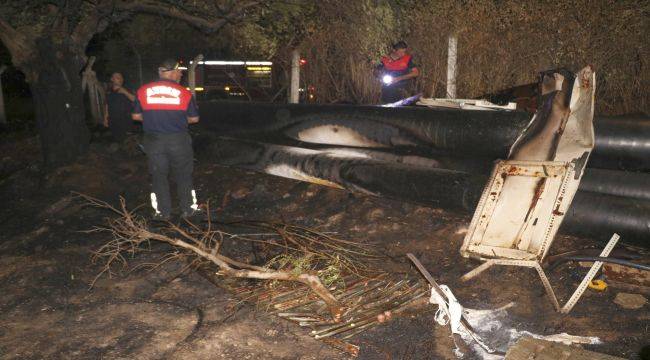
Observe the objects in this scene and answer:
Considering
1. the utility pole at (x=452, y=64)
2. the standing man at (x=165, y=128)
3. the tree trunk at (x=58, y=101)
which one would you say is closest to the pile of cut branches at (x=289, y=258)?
the standing man at (x=165, y=128)

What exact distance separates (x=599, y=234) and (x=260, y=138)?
169 inches

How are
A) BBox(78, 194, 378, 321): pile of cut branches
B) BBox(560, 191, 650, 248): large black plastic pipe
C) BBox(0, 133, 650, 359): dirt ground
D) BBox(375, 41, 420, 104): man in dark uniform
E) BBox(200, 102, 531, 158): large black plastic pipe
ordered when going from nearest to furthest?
BBox(0, 133, 650, 359): dirt ground
BBox(78, 194, 378, 321): pile of cut branches
BBox(560, 191, 650, 248): large black plastic pipe
BBox(200, 102, 531, 158): large black plastic pipe
BBox(375, 41, 420, 104): man in dark uniform

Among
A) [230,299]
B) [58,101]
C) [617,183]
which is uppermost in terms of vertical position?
[58,101]

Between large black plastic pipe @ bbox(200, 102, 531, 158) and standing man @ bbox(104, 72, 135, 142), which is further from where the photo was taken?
standing man @ bbox(104, 72, 135, 142)

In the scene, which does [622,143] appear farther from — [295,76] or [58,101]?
[58,101]

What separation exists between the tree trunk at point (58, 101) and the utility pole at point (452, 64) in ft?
18.3

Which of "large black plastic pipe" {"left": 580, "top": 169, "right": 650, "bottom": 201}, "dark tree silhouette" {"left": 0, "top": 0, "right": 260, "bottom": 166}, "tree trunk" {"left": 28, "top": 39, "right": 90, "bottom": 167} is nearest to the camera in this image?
"large black plastic pipe" {"left": 580, "top": 169, "right": 650, "bottom": 201}

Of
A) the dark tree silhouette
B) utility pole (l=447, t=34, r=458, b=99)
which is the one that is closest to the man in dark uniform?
utility pole (l=447, t=34, r=458, b=99)

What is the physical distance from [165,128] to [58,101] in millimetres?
3207

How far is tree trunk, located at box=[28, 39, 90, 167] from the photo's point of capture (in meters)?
6.98

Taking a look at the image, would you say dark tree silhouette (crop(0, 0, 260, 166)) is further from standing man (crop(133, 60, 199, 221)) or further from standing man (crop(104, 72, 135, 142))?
standing man (crop(133, 60, 199, 221))

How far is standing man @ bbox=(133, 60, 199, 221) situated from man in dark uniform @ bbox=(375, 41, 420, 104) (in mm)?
2804

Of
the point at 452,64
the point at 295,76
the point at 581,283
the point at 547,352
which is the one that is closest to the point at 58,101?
the point at 295,76

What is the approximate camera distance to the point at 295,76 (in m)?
7.62
